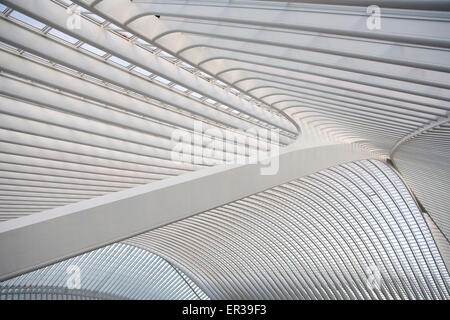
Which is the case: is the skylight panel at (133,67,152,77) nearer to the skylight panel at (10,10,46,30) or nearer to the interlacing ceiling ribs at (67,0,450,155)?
the interlacing ceiling ribs at (67,0,450,155)

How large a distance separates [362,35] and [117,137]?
10956 mm

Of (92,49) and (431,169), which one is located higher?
(92,49)

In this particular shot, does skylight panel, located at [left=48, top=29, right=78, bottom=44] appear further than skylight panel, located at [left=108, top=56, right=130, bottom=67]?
No

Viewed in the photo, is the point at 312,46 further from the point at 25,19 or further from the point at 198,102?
the point at 198,102

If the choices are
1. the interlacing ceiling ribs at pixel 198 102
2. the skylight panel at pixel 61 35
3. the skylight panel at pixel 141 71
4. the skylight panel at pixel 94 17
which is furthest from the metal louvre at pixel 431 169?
the skylight panel at pixel 61 35

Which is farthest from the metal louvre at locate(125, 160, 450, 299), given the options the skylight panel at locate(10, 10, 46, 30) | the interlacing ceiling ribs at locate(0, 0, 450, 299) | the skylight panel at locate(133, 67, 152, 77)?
the skylight panel at locate(10, 10, 46, 30)

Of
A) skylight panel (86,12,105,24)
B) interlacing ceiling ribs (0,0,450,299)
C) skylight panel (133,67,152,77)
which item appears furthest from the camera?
skylight panel (133,67,152,77)

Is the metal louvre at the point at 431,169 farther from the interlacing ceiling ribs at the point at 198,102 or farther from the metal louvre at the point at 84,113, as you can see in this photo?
the metal louvre at the point at 84,113

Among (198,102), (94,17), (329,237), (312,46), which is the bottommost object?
(329,237)

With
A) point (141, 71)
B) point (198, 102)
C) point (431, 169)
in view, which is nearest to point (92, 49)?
point (141, 71)

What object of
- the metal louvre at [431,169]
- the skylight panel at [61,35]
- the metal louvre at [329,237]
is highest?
the skylight panel at [61,35]

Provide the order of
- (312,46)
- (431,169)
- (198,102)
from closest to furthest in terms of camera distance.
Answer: (312,46) → (198,102) → (431,169)
